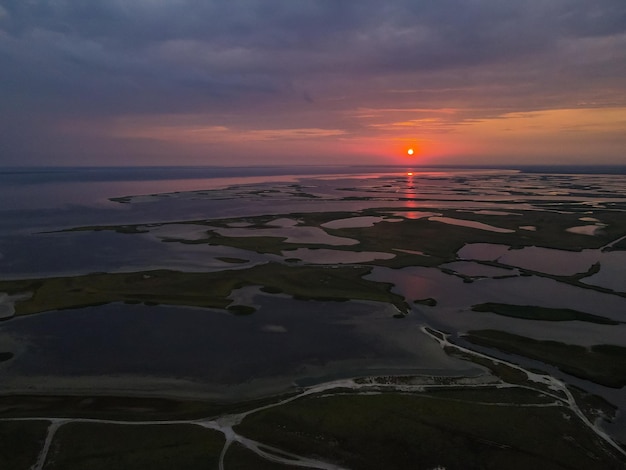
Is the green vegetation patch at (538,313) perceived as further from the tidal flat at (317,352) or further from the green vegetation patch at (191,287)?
the green vegetation patch at (191,287)

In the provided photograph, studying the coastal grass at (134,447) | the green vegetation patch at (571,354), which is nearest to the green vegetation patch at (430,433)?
the coastal grass at (134,447)

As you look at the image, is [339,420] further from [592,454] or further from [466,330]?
[466,330]

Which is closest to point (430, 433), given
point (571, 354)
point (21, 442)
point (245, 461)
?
point (245, 461)

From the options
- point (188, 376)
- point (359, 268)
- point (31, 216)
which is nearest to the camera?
point (188, 376)

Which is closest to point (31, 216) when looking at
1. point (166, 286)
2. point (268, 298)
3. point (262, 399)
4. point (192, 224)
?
point (192, 224)

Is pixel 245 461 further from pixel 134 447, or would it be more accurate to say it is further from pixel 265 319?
pixel 265 319

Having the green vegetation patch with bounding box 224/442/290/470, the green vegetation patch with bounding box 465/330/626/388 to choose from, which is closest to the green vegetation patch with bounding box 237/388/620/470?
the green vegetation patch with bounding box 224/442/290/470

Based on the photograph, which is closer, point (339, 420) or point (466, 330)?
point (339, 420)
